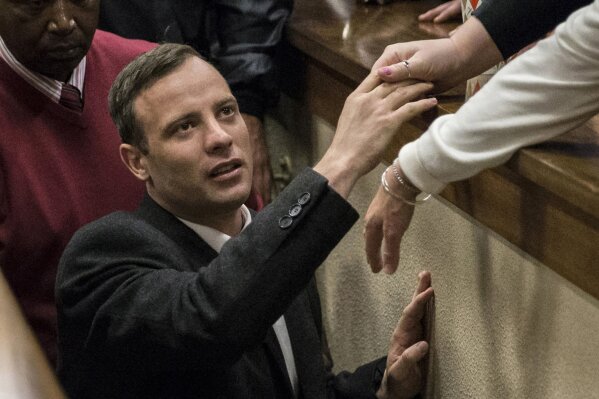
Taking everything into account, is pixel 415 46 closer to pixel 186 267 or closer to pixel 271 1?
pixel 186 267

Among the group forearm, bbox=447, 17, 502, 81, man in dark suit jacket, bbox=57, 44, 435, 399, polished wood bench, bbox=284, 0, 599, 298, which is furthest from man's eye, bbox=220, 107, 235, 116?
forearm, bbox=447, 17, 502, 81

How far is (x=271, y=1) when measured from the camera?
2332 mm

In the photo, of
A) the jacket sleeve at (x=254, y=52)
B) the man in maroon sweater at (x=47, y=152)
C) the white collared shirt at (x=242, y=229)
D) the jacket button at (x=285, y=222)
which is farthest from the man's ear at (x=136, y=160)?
the jacket sleeve at (x=254, y=52)

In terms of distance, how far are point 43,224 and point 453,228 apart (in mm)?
682

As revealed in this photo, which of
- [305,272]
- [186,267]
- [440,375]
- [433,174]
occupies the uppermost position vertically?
[433,174]

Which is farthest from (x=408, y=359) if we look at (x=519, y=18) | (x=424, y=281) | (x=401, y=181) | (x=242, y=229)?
(x=519, y=18)

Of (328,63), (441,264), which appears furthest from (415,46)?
(328,63)

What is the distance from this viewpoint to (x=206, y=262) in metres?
1.64

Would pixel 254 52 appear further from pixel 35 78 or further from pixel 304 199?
pixel 304 199

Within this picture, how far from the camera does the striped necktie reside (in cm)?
194

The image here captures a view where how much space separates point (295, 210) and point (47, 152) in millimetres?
671

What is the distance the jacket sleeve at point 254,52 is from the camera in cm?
230

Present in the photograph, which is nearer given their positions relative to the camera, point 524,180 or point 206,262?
point 524,180

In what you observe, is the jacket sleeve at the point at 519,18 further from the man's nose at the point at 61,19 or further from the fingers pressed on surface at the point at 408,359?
the man's nose at the point at 61,19
